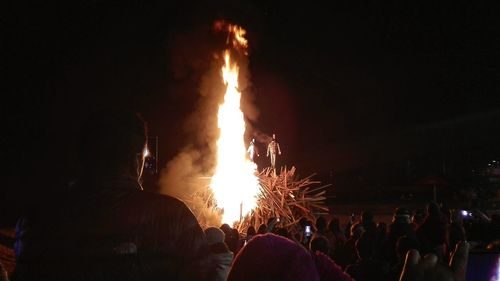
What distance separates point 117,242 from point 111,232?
1.8 inches

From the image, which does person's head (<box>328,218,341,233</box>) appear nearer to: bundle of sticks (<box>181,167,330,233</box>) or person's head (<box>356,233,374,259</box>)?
person's head (<box>356,233,374,259</box>)

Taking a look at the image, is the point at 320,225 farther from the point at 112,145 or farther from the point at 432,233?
the point at 112,145

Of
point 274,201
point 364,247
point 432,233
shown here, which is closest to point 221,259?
point 432,233

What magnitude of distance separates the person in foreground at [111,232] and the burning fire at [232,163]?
438 inches

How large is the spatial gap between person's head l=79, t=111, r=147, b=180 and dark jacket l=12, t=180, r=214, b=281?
11cm

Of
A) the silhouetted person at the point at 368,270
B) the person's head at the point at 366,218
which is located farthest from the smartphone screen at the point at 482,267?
the person's head at the point at 366,218

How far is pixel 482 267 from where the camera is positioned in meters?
3.39

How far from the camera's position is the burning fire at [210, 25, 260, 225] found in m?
13.3

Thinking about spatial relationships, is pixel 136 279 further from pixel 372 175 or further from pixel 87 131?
pixel 372 175

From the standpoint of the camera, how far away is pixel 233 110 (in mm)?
17203

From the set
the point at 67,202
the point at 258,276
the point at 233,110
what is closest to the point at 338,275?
the point at 258,276

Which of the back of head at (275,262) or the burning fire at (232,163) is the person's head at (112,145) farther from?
the burning fire at (232,163)

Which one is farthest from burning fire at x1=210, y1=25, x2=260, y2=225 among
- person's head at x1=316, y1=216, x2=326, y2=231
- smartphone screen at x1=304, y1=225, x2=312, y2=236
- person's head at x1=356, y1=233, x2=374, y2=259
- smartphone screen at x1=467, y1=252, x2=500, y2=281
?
smartphone screen at x1=467, y1=252, x2=500, y2=281

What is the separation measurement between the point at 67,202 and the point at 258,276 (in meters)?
0.91
